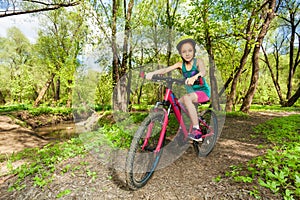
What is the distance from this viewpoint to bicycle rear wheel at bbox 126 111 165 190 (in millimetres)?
2133

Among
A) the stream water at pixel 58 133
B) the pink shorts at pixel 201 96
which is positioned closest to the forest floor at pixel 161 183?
the pink shorts at pixel 201 96

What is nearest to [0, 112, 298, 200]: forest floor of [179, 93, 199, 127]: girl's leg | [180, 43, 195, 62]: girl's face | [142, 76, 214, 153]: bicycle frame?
[142, 76, 214, 153]: bicycle frame

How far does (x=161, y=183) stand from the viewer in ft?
8.46

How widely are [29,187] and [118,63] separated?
15.9ft

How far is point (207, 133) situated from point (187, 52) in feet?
5.84

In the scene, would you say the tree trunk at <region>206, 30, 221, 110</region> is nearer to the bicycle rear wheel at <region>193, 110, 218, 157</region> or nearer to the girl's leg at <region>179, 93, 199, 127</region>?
the bicycle rear wheel at <region>193, 110, 218, 157</region>

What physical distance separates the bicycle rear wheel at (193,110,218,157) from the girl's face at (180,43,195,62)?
4.20ft

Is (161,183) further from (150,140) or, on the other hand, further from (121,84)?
(121,84)

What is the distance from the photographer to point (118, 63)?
6559 mm

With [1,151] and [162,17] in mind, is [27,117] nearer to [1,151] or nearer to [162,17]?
[1,151]

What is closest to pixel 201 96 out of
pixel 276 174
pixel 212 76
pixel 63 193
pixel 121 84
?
pixel 276 174

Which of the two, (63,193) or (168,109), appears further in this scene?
(168,109)

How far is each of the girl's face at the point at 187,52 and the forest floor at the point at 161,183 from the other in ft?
6.24

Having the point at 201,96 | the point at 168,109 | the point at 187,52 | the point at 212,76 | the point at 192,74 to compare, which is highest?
the point at 212,76
